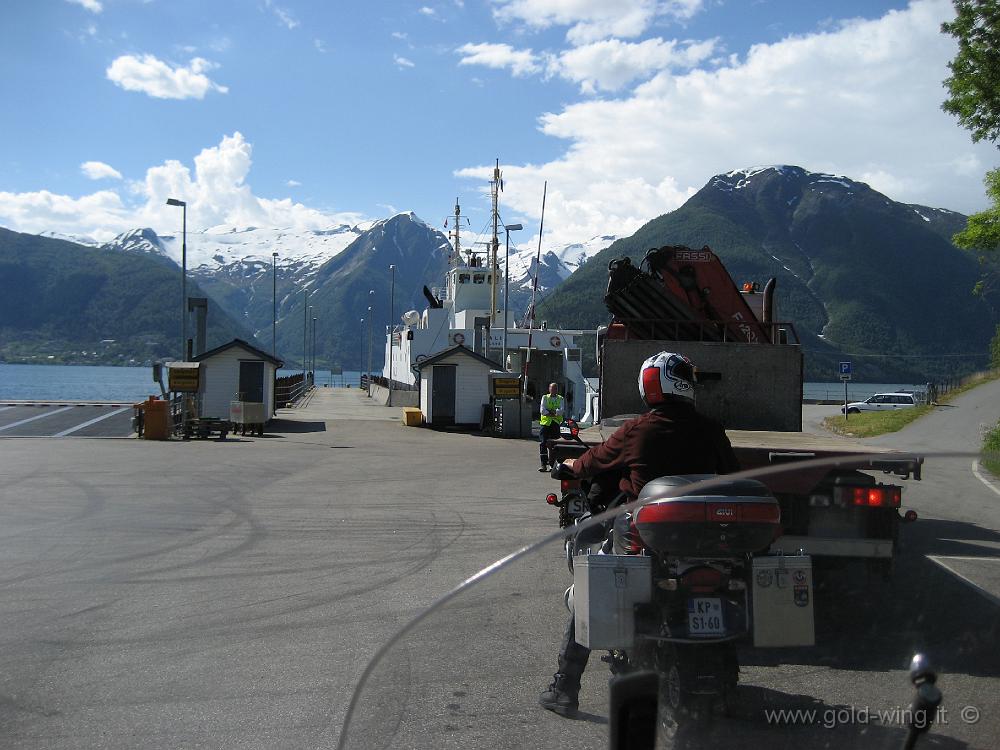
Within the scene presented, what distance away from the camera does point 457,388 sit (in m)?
32.2

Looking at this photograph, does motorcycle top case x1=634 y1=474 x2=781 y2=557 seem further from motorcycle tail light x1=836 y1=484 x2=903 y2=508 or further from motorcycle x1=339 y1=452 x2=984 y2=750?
motorcycle tail light x1=836 y1=484 x2=903 y2=508

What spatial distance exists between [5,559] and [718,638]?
7693 millimetres

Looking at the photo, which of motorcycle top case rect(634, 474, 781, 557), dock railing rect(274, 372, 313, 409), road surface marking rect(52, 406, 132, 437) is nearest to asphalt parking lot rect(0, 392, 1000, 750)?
motorcycle top case rect(634, 474, 781, 557)

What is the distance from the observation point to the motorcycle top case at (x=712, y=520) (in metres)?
2.75

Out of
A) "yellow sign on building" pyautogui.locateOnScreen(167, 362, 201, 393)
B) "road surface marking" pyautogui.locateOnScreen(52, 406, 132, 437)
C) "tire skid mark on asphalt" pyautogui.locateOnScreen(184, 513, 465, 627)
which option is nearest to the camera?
"tire skid mark on asphalt" pyautogui.locateOnScreen(184, 513, 465, 627)

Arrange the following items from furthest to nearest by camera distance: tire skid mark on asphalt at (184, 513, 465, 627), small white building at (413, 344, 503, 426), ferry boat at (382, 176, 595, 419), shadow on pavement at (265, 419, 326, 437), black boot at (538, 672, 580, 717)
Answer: ferry boat at (382, 176, 595, 419) → small white building at (413, 344, 503, 426) → shadow on pavement at (265, 419, 326, 437) → tire skid mark on asphalt at (184, 513, 465, 627) → black boot at (538, 672, 580, 717)

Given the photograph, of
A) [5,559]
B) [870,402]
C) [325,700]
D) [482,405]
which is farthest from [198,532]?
[870,402]

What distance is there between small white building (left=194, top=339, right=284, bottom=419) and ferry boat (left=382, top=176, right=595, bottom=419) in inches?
485

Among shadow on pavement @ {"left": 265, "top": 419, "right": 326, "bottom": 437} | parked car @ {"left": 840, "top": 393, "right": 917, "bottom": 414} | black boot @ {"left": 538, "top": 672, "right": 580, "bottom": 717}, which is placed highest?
black boot @ {"left": 538, "top": 672, "right": 580, "bottom": 717}

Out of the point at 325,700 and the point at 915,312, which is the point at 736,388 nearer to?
the point at 325,700

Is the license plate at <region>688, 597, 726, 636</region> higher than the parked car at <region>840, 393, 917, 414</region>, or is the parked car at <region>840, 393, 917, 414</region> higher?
the license plate at <region>688, 597, 726, 636</region>

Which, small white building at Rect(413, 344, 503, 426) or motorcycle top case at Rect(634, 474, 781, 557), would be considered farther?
small white building at Rect(413, 344, 503, 426)

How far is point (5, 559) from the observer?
8.27 meters

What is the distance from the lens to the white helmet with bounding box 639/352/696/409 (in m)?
4.14
